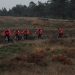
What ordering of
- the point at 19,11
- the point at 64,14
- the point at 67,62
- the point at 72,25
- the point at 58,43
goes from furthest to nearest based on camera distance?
1. the point at 19,11
2. the point at 64,14
3. the point at 72,25
4. the point at 58,43
5. the point at 67,62

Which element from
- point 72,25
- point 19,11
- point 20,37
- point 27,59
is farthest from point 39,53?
point 19,11

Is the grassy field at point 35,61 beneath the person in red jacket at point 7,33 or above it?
beneath

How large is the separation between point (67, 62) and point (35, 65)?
308cm

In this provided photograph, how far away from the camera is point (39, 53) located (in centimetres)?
2852

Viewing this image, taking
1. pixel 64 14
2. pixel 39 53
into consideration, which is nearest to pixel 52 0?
pixel 64 14

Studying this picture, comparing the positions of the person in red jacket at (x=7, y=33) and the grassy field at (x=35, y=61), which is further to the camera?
the person in red jacket at (x=7, y=33)

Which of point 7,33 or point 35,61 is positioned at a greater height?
point 7,33

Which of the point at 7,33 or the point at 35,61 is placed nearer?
the point at 35,61

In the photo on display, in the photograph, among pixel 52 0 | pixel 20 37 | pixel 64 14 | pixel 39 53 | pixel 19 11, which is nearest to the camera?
pixel 39 53

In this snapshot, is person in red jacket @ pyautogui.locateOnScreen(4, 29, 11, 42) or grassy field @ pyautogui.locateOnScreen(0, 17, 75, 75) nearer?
grassy field @ pyautogui.locateOnScreen(0, 17, 75, 75)

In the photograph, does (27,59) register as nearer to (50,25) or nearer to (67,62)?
(67,62)

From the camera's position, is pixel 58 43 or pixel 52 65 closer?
pixel 52 65

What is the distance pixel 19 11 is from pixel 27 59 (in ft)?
376

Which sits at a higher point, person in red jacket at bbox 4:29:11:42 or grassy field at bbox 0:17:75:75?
person in red jacket at bbox 4:29:11:42
